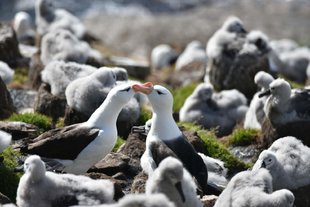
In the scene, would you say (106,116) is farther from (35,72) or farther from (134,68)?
(134,68)

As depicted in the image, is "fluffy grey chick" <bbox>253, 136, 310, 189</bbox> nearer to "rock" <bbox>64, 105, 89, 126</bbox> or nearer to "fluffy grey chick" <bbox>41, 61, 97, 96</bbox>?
"rock" <bbox>64, 105, 89, 126</bbox>

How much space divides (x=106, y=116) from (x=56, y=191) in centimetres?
253

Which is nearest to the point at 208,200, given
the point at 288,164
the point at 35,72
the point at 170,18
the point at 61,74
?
the point at 288,164

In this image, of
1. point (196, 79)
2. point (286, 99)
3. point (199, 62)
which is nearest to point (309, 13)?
point (199, 62)

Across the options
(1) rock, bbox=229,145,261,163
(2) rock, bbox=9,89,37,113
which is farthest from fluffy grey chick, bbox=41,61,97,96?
(1) rock, bbox=229,145,261,163

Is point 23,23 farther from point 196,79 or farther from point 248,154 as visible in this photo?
point 248,154

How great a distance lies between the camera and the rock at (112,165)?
39.9ft

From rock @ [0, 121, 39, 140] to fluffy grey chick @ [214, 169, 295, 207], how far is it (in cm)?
407

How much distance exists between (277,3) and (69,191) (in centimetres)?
4092

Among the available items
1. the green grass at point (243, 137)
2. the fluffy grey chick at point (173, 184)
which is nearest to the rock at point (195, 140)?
the green grass at point (243, 137)

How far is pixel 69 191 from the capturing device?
9.66 m

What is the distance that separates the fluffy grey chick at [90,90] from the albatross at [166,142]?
7.94 feet

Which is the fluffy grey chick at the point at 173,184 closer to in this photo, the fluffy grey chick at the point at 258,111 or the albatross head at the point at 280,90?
the albatross head at the point at 280,90

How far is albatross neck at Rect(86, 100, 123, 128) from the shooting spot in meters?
12.0
